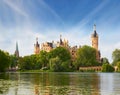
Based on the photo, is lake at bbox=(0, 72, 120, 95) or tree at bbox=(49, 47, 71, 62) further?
tree at bbox=(49, 47, 71, 62)

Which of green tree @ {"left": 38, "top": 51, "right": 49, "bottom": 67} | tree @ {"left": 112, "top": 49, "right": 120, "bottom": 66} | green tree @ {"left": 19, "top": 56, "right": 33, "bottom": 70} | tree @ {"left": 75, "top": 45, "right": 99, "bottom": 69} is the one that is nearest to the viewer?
tree @ {"left": 75, "top": 45, "right": 99, "bottom": 69}

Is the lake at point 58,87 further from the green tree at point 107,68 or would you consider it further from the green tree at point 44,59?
the green tree at point 44,59

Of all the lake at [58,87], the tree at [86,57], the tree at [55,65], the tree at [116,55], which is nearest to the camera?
the lake at [58,87]

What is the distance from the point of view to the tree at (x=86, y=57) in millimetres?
159975

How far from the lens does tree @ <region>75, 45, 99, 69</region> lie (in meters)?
160

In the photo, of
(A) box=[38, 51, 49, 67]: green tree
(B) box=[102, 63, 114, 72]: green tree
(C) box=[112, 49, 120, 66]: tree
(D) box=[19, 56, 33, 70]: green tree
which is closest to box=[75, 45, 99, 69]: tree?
(C) box=[112, 49, 120, 66]: tree

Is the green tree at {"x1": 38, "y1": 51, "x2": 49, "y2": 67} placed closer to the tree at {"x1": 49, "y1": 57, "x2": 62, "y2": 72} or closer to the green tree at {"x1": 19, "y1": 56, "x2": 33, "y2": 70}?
the green tree at {"x1": 19, "y1": 56, "x2": 33, "y2": 70}

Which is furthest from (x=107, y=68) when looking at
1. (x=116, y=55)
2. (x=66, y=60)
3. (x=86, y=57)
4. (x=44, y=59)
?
(x=44, y=59)

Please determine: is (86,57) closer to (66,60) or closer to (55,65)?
(66,60)

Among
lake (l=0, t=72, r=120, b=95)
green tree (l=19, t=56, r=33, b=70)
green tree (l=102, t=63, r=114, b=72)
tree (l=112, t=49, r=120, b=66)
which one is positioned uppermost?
tree (l=112, t=49, r=120, b=66)

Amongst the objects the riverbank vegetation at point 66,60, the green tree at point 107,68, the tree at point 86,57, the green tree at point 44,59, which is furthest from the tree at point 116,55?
the green tree at point 44,59

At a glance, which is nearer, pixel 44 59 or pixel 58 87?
pixel 58 87

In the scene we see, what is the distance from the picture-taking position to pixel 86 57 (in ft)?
530

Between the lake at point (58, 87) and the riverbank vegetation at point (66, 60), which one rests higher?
the riverbank vegetation at point (66, 60)
